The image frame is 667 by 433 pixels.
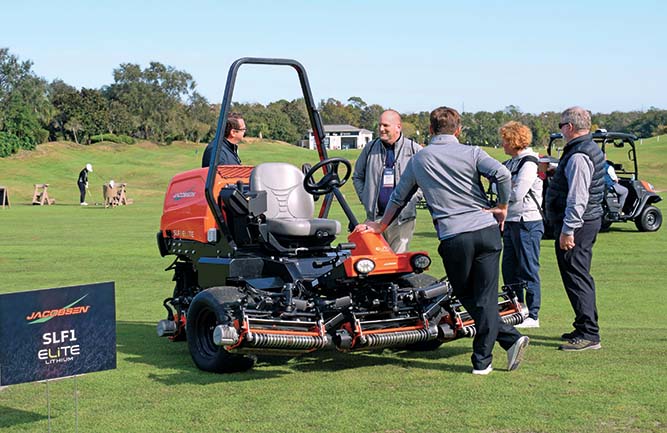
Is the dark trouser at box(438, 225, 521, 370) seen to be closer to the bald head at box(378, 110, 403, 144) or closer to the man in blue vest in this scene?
the man in blue vest

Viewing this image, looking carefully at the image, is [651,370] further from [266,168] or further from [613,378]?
[266,168]

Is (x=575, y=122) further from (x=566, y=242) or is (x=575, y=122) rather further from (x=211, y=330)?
(x=211, y=330)

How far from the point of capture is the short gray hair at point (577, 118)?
8.27 meters

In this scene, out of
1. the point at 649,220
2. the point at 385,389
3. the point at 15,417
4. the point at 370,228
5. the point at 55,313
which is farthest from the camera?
the point at 649,220

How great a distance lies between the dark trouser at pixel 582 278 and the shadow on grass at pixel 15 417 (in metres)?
4.68

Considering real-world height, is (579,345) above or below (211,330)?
below

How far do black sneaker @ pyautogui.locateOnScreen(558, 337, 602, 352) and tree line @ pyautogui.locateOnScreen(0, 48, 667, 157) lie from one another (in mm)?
68751

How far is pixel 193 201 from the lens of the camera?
8.56 metres

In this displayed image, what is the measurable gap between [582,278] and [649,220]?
1530cm

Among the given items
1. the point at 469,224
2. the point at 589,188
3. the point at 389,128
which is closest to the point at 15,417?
the point at 469,224

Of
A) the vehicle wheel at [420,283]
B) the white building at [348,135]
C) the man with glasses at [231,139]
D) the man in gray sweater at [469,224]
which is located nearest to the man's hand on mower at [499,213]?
the man in gray sweater at [469,224]

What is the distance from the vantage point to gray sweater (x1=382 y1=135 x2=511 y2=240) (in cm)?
705

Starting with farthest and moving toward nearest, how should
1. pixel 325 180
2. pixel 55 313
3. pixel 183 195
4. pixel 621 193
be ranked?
pixel 621 193, pixel 183 195, pixel 325 180, pixel 55 313

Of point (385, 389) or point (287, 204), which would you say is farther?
point (287, 204)
